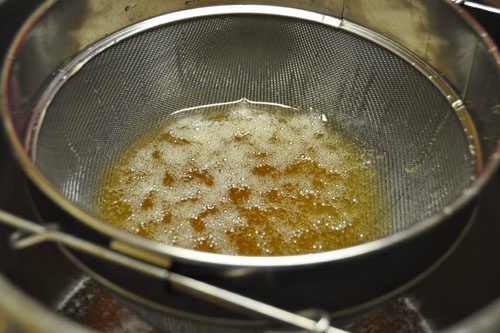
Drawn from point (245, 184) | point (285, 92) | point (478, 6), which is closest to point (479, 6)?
point (478, 6)

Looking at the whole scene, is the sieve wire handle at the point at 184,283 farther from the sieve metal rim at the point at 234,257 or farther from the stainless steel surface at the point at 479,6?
the stainless steel surface at the point at 479,6

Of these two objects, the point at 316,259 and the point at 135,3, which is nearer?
the point at 316,259

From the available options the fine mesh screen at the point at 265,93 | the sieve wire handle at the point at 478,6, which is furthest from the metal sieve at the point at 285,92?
the sieve wire handle at the point at 478,6

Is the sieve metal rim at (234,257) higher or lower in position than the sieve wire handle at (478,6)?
lower

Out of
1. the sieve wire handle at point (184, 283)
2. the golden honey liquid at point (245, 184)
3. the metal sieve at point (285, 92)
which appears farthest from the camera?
the golden honey liquid at point (245, 184)

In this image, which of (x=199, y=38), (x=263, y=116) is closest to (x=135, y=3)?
(x=199, y=38)

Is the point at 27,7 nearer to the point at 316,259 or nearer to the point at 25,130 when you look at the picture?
the point at 25,130

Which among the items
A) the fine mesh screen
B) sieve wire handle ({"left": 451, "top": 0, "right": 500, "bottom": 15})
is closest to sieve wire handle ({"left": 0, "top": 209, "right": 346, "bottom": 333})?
the fine mesh screen
